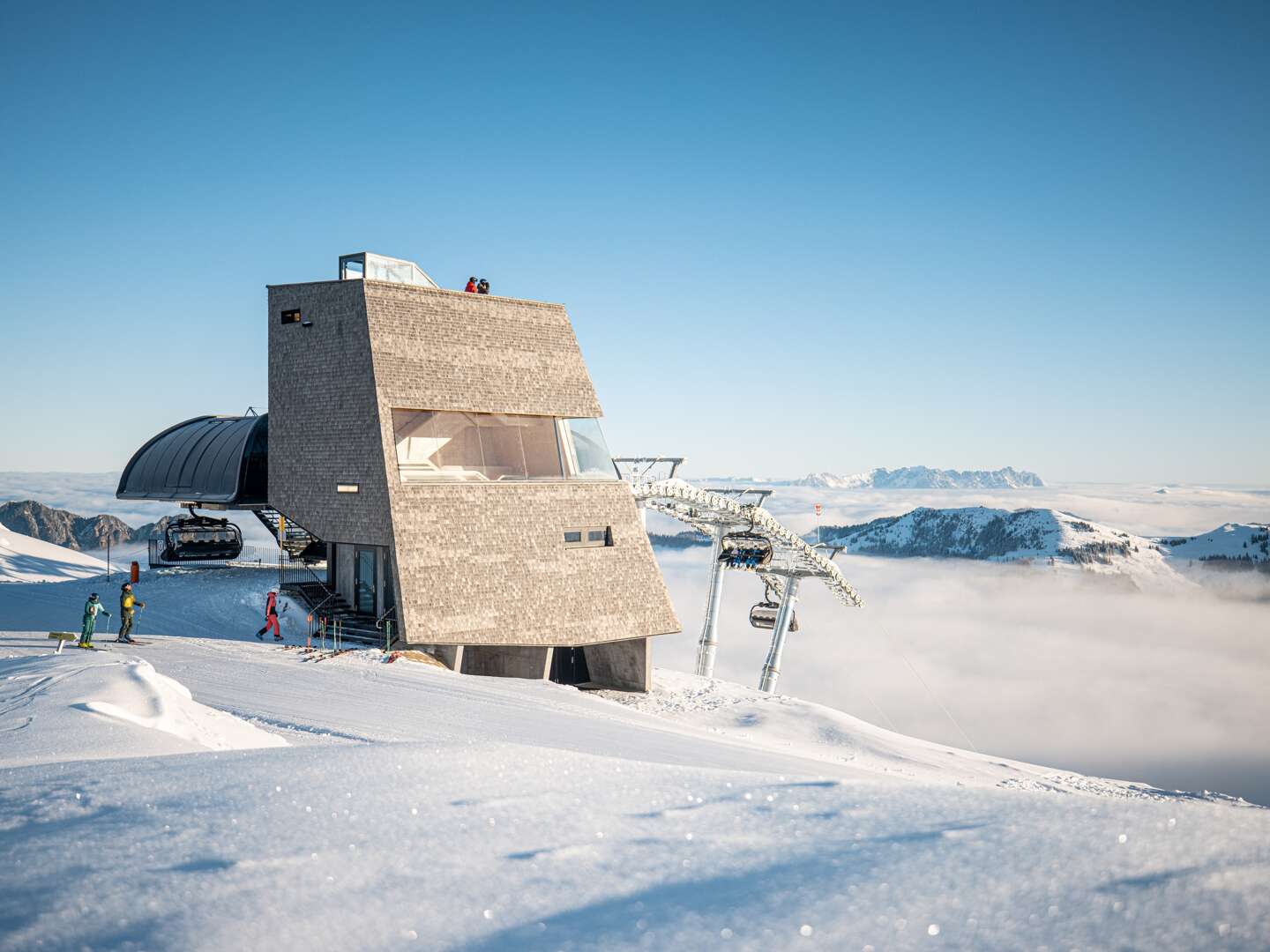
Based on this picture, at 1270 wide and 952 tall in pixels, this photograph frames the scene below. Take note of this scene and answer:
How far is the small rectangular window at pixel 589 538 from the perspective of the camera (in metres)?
25.5

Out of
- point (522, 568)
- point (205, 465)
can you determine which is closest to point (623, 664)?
point (522, 568)

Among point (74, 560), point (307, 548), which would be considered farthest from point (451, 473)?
point (74, 560)

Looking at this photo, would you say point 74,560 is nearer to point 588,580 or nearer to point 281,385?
point 281,385

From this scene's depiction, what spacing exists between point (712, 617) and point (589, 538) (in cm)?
1349

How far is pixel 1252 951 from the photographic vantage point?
3.73 metres

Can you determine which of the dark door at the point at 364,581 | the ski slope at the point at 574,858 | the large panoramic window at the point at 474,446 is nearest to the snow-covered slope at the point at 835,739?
the large panoramic window at the point at 474,446

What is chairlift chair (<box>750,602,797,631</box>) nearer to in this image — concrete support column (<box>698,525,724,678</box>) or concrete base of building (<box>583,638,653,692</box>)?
concrete support column (<box>698,525,724,678</box>)

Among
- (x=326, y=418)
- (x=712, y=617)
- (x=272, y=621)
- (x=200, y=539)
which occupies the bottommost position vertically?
(x=712, y=617)

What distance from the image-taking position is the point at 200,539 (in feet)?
99.5

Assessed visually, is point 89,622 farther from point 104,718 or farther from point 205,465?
point 104,718

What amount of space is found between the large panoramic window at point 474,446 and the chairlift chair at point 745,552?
42.2ft

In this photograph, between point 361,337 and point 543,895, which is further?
point 361,337

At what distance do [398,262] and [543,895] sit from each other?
25.4 meters

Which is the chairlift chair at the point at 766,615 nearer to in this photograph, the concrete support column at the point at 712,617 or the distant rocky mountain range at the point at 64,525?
the concrete support column at the point at 712,617
